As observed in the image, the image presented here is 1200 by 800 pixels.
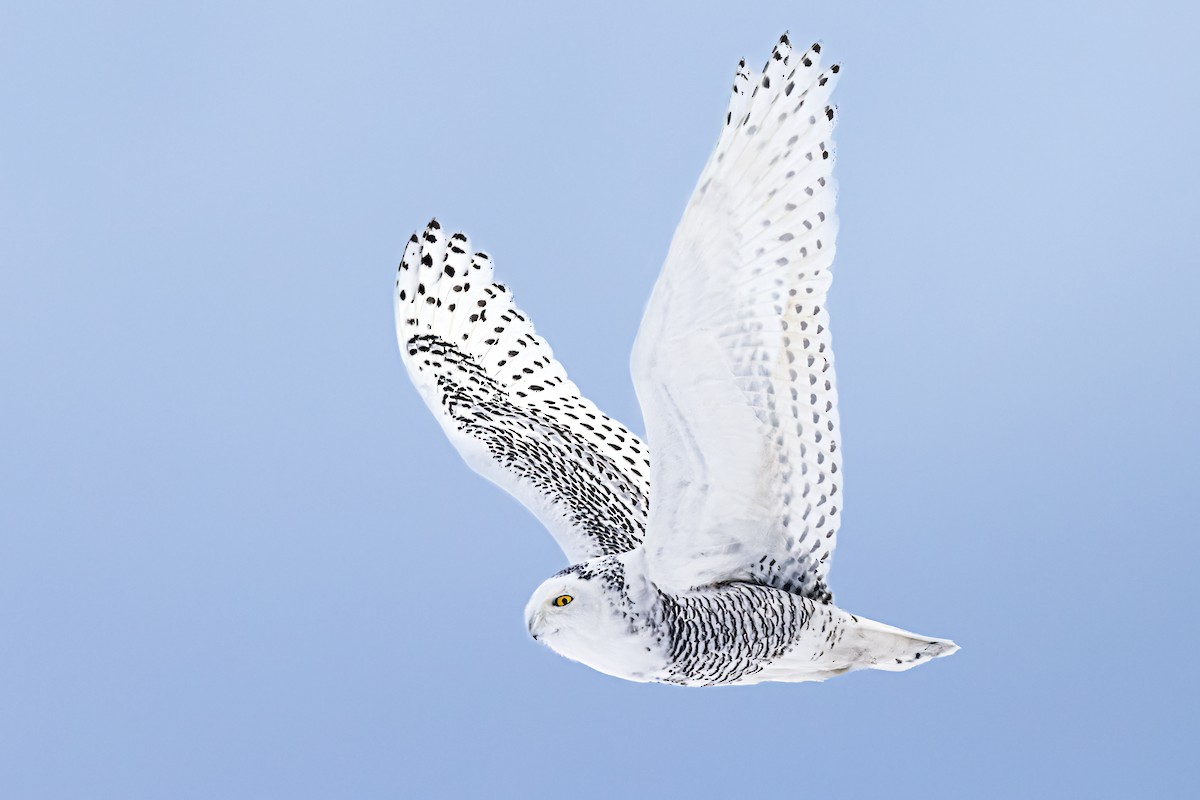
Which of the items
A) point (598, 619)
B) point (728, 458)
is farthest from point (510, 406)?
point (728, 458)

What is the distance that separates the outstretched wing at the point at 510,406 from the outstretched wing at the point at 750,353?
0.83 meters

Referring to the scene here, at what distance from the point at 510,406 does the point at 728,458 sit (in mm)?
2251

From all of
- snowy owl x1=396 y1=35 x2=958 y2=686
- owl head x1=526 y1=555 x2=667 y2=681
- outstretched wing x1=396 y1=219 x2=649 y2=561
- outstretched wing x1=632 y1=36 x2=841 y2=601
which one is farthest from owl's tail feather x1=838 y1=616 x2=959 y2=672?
outstretched wing x1=396 y1=219 x2=649 y2=561

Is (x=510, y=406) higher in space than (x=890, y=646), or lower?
higher

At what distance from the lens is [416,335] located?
7621 millimetres

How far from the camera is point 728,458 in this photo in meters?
5.38

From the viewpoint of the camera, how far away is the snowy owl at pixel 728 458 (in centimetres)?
484

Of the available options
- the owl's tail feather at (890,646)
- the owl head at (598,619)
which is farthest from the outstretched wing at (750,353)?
the owl's tail feather at (890,646)

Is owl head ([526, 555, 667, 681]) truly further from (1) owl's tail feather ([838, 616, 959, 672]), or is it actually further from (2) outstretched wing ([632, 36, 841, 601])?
(1) owl's tail feather ([838, 616, 959, 672])

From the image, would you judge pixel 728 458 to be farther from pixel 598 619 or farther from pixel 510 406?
pixel 510 406

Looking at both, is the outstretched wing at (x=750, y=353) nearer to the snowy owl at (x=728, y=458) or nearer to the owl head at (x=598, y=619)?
the snowy owl at (x=728, y=458)

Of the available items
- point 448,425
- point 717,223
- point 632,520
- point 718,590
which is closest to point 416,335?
point 448,425

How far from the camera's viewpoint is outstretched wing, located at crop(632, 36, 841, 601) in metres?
4.80

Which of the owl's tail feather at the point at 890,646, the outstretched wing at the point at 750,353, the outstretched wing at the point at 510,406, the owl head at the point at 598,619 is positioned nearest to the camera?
the outstretched wing at the point at 750,353
